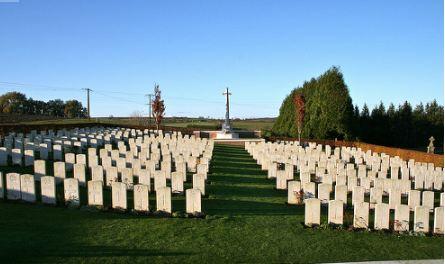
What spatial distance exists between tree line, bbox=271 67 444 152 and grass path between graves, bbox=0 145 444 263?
71.8ft

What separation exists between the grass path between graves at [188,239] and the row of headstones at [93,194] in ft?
1.13

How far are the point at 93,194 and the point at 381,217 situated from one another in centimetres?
656

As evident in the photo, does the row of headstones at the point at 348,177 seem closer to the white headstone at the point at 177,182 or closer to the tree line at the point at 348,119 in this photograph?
the white headstone at the point at 177,182

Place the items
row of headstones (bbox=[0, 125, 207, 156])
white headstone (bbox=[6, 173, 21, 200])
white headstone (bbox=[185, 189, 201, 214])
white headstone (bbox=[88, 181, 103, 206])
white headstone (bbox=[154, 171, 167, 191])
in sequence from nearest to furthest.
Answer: white headstone (bbox=[185, 189, 201, 214]) < white headstone (bbox=[88, 181, 103, 206]) < white headstone (bbox=[6, 173, 21, 200]) < white headstone (bbox=[154, 171, 167, 191]) < row of headstones (bbox=[0, 125, 207, 156])

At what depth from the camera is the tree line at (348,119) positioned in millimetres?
30531

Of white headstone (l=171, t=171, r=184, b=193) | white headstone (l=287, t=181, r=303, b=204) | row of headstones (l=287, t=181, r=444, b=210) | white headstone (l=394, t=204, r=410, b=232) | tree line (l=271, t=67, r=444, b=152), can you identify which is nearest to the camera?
white headstone (l=394, t=204, r=410, b=232)

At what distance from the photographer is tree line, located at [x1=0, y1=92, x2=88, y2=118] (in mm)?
76875

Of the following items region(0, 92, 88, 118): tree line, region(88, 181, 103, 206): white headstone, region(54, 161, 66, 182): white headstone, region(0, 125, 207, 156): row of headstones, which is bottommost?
region(88, 181, 103, 206): white headstone

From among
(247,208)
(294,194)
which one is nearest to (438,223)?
(294,194)

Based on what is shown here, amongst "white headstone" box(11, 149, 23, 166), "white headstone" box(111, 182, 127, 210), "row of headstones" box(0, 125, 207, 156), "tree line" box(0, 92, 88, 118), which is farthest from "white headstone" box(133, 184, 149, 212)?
"tree line" box(0, 92, 88, 118)

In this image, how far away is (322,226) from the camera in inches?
Result: 329

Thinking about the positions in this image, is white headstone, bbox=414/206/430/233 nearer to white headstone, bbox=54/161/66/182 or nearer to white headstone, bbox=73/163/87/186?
white headstone, bbox=73/163/87/186

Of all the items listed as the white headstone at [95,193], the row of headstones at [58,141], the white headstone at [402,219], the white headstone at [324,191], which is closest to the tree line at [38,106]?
the row of headstones at [58,141]

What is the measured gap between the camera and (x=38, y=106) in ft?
278
